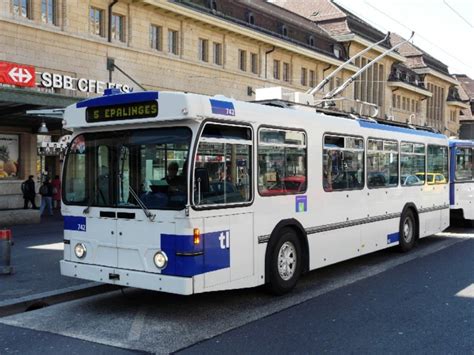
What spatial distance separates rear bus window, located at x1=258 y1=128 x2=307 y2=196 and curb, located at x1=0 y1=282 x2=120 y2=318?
290cm

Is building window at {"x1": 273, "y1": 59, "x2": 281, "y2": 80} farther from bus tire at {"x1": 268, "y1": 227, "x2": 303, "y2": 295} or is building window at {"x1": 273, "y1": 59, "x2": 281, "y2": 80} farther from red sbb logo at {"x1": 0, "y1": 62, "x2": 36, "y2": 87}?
bus tire at {"x1": 268, "y1": 227, "x2": 303, "y2": 295}

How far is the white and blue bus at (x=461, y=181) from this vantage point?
51.9ft

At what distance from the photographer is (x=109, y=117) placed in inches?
285

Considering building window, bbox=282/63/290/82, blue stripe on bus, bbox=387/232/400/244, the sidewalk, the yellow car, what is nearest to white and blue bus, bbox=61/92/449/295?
the sidewalk

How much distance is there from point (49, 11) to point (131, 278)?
20557 millimetres

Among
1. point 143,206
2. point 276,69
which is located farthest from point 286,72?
point 143,206

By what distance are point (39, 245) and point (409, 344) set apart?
916 centimetres

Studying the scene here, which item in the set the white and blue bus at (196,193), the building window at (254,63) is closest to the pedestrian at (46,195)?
the white and blue bus at (196,193)

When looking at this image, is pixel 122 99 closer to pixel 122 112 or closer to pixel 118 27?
pixel 122 112

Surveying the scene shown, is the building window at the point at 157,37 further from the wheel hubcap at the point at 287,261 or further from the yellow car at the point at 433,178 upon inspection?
the wheel hubcap at the point at 287,261

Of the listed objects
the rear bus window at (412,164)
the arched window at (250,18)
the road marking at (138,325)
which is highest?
the arched window at (250,18)

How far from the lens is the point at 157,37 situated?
29.7m

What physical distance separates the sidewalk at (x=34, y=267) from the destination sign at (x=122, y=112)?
8.68 feet

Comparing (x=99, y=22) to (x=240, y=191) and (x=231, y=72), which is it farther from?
(x=240, y=191)
